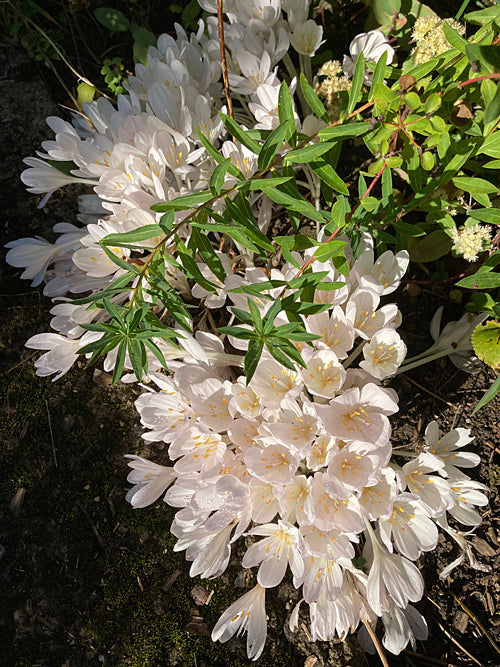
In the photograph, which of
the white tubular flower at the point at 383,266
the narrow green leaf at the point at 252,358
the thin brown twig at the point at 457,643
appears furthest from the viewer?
the thin brown twig at the point at 457,643

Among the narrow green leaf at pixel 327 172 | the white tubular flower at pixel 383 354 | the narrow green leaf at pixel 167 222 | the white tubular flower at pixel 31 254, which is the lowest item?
the white tubular flower at pixel 383 354

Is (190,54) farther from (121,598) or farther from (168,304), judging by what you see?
(121,598)

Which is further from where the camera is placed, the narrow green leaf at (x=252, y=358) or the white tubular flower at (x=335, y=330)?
the white tubular flower at (x=335, y=330)

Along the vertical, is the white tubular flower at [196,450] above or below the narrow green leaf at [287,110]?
below

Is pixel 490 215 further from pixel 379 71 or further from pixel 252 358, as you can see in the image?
pixel 252 358

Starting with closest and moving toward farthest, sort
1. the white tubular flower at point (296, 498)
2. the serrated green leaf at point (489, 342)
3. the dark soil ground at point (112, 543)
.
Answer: the white tubular flower at point (296, 498), the serrated green leaf at point (489, 342), the dark soil ground at point (112, 543)

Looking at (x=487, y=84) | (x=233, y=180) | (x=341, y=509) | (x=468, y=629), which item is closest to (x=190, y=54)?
(x=233, y=180)

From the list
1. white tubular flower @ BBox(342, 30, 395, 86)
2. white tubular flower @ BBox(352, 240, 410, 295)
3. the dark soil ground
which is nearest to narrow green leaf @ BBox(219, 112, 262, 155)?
white tubular flower @ BBox(352, 240, 410, 295)

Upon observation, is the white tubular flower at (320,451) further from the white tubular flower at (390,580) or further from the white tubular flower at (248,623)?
the white tubular flower at (248,623)

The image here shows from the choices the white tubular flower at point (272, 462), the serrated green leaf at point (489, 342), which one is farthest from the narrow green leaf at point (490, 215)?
the white tubular flower at point (272, 462)
